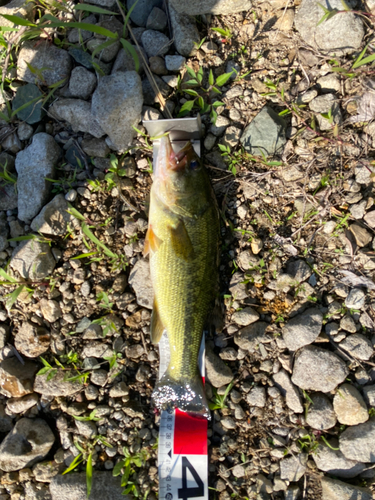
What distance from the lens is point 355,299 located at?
3566 millimetres

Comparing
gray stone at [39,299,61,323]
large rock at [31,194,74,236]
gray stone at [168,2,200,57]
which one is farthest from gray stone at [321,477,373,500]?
gray stone at [168,2,200,57]

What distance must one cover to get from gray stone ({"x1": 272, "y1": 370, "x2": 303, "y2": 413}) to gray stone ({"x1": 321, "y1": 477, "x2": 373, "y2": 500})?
704mm

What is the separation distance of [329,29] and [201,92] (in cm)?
147

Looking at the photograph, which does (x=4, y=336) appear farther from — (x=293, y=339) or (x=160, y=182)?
(x=293, y=339)

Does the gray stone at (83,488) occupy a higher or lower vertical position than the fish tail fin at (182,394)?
lower

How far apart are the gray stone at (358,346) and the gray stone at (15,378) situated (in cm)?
338

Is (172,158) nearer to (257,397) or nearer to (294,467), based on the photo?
(257,397)

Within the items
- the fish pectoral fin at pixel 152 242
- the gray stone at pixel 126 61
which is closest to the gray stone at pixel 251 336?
the fish pectoral fin at pixel 152 242

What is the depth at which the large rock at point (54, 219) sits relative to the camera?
12.4ft

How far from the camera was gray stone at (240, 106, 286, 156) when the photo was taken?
367 cm

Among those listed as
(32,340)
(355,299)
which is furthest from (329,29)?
(32,340)

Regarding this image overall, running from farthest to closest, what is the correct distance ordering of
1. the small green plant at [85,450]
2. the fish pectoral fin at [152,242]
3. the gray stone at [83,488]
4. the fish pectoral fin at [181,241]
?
the small green plant at [85,450] < the gray stone at [83,488] < the fish pectoral fin at [152,242] < the fish pectoral fin at [181,241]

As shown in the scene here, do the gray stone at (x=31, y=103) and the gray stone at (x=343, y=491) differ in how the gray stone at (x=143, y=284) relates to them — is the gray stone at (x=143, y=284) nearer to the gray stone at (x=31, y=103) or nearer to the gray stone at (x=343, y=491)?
the gray stone at (x=31, y=103)

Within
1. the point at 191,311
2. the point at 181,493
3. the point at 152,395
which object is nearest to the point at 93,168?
the point at 191,311
